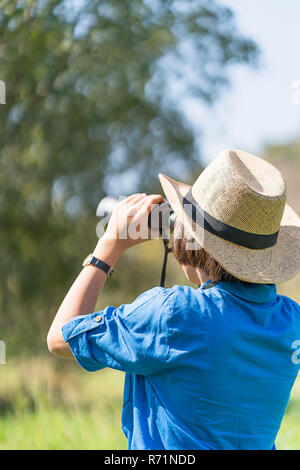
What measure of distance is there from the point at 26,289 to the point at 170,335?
3.97m

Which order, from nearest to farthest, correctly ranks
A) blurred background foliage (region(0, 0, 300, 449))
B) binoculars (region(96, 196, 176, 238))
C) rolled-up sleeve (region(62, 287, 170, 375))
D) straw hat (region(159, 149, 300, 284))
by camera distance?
rolled-up sleeve (region(62, 287, 170, 375)) → straw hat (region(159, 149, 300, 284)) → binoculars (region(96, 196, 176, 238)) → blurred background foliage (region(0, 0, 300, 449))

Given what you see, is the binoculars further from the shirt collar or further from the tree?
the tree

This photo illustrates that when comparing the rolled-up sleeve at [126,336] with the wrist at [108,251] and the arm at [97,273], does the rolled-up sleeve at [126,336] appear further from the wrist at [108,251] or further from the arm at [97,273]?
the wrist at [108,251]

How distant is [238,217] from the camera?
1.06 m

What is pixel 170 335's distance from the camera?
36.7 inches

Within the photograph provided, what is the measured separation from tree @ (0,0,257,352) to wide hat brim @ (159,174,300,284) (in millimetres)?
2580

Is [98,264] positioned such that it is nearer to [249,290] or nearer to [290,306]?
[249,290]

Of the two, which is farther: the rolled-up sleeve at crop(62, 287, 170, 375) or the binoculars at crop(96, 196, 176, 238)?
the binoculars at crop(96, 196, 176, 238)

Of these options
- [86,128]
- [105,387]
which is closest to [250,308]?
[86,128]

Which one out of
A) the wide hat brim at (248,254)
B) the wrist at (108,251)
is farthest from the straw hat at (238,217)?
the wrist at (108,251)

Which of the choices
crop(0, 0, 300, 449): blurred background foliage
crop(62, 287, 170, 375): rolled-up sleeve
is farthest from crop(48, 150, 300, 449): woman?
crop(0, 0, 300, 449): blurred background foliage

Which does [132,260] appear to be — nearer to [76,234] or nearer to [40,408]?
[76,234]

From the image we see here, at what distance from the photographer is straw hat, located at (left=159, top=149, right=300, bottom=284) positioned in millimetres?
1041

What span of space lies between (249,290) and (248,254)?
8cm
